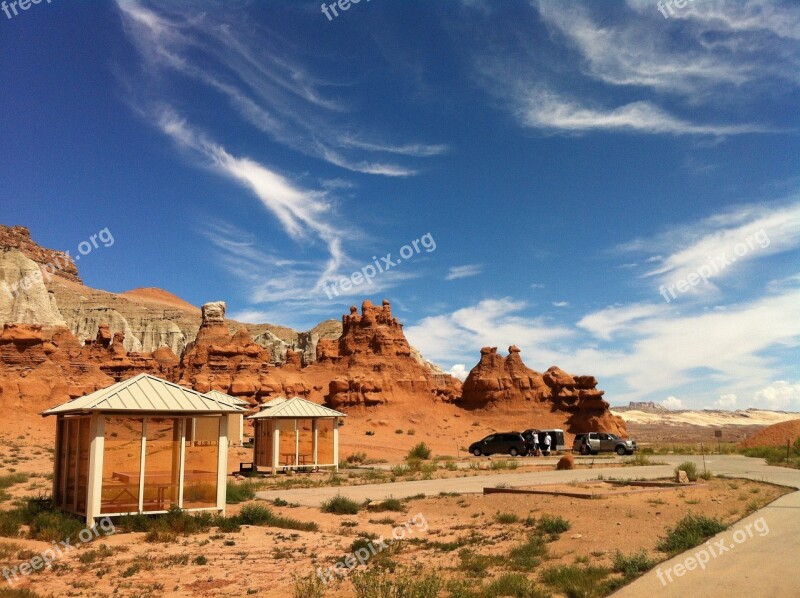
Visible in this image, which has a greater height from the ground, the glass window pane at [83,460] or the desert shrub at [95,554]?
the glass window pane at [83,460]

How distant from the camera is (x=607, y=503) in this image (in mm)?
16219

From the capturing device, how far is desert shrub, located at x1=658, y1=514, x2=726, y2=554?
11003 mm

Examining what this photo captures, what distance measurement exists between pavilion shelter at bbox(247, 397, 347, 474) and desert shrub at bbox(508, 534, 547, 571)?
62.4ft

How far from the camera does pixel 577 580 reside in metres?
9.11

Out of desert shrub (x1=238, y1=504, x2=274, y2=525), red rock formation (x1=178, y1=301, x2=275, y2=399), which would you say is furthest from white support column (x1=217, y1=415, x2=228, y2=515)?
red rock formation (x1=178, y1=301, x2=275, y2=399)

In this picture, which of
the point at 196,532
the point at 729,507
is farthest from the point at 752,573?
the point at 196,532

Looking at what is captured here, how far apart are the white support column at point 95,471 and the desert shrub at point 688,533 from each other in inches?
461

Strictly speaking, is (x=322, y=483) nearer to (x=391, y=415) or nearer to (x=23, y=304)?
(x=391, y=415)

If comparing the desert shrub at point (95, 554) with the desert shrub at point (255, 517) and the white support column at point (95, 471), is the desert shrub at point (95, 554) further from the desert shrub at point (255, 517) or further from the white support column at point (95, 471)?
the desert shrub at point (255, 517)

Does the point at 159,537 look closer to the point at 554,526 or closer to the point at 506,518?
the point at 506,518

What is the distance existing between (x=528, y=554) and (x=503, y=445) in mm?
33488

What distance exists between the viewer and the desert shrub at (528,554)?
10.5m

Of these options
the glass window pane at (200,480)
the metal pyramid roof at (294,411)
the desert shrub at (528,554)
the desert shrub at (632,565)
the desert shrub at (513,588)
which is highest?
the metal pyramid roof at (294,411)

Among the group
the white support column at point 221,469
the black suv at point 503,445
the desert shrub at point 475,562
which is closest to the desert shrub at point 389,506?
the white support column at point 221,469
